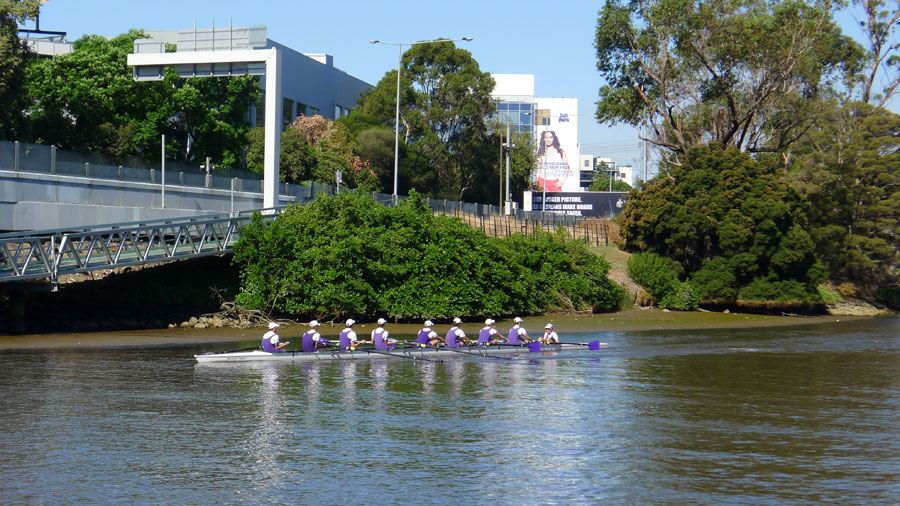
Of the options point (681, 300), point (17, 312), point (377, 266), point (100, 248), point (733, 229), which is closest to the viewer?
point (100, 248)

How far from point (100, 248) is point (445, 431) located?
70.3 feet

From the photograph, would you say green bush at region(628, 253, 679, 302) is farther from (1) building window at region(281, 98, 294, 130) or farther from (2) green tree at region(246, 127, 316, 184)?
(1) building window at region(281, 98, 294, 130)

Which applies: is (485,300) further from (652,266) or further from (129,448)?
(129,448)

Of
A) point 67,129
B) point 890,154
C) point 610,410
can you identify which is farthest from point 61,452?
point 890,154

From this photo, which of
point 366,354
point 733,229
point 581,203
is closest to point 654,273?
point 733,229

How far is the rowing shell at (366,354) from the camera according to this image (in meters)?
28.7

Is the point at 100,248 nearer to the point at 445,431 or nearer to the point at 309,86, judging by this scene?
the point at 445,431

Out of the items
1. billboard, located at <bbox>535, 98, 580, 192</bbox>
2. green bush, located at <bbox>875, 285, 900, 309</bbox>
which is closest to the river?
green bush, located at <bbox>875, 285, 900, 309</bbox>

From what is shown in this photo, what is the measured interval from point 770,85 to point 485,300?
83.3ft

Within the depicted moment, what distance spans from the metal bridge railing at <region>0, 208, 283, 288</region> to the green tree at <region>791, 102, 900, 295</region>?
35.1m

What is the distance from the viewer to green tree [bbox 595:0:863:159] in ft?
183

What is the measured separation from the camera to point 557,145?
141m

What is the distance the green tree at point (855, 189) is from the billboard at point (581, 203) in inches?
909

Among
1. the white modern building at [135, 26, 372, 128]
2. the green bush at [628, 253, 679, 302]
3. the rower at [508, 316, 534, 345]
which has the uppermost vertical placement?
the white modern building at [135, 26, 372, 128]
